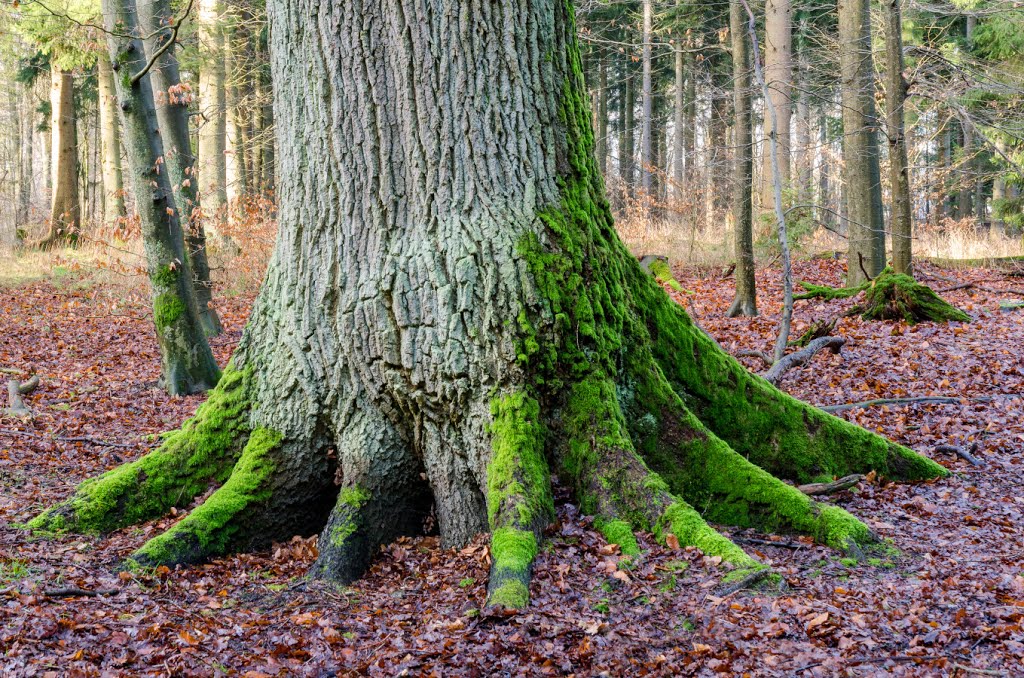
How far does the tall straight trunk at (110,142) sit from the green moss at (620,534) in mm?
17536

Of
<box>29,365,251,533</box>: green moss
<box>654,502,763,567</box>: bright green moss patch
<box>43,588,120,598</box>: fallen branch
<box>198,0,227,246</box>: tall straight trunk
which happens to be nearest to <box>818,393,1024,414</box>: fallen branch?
<box>654,502,763,567</box>: bright green moss patch

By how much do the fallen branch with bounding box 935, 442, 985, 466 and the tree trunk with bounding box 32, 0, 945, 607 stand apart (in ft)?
6.32

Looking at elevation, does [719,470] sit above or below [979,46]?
below

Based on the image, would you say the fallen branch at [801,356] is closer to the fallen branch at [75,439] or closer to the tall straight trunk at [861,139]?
the tall straight trunk at [861,139]

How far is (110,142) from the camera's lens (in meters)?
19.3

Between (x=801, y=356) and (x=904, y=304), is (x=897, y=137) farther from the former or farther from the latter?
(x=801, y=356)

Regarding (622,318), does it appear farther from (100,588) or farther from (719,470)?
(100,588)

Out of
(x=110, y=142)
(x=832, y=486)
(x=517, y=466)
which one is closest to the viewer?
(x=517, y=466)

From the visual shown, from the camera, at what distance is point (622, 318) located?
188 inches

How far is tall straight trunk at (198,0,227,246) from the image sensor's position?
15.4 meters

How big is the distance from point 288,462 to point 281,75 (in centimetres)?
248

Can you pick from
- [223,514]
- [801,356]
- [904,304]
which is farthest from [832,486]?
[904,304]

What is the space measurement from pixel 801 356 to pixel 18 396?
8.14m

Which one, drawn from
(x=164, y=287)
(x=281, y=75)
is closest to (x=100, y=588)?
(x=281, y=75)
